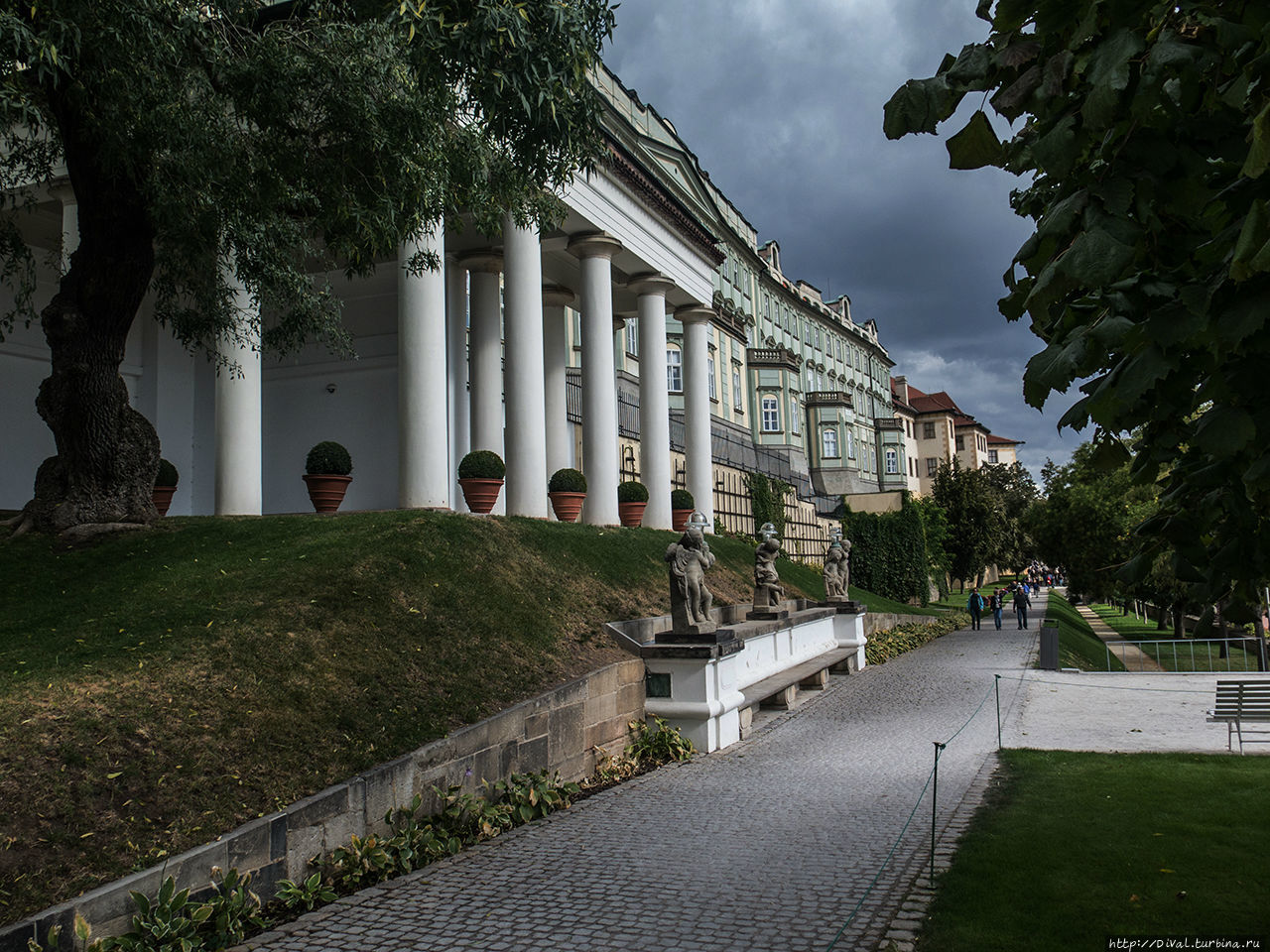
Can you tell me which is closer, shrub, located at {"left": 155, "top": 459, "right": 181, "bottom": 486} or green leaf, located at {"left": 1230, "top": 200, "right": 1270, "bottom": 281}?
green leaf, located at {"left": 1230, "top": 200, "right": 1270, "bottom": 281}

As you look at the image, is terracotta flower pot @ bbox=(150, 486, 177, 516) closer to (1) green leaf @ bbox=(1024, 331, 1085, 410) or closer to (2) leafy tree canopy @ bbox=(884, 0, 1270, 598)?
(2) leafy tree canopy @ bbox=(884, 0, 1270, 598)

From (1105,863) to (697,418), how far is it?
1929 centimetres

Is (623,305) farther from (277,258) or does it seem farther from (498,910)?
(498,910)

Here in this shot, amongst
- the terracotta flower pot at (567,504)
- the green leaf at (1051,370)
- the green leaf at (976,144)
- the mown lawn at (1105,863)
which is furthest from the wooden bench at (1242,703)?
the terracotta flower pot at (567,504)

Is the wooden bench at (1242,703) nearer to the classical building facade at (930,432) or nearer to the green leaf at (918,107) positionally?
the green leaf at (918,107)

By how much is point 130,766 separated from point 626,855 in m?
3.41

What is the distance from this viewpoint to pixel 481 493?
17016 mm

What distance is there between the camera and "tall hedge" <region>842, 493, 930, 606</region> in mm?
39406

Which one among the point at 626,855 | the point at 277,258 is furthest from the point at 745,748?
the point at 277,258

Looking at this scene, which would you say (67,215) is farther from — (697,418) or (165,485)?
(697,418)

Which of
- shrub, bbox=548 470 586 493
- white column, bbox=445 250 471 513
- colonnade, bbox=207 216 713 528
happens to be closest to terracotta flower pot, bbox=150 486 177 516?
colonnade, bbox=207 216 713 528

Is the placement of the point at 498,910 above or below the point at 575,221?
below

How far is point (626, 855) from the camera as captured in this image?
23.0 feet

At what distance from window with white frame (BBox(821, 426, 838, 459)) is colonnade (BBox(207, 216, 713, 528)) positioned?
111ft
